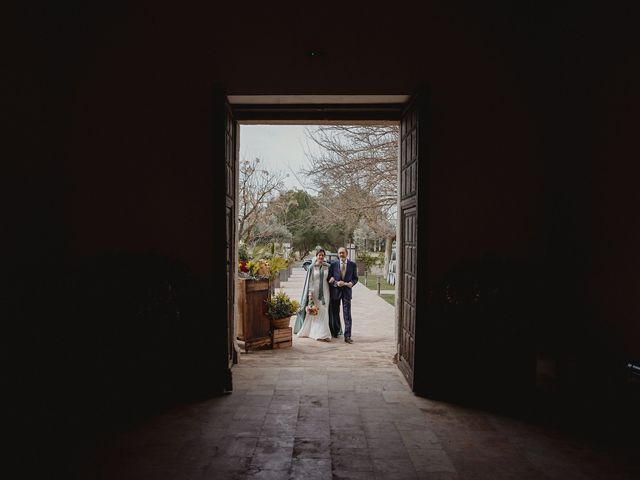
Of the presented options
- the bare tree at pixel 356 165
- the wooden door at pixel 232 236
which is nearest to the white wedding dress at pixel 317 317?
the wooden door at pixel 232 236

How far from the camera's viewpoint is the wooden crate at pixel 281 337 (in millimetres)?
6379

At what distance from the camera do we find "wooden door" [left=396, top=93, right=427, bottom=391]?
4191 millimetres

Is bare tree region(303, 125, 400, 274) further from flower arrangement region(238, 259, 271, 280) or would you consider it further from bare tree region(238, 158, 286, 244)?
flower arrangement region(238, 259, 271, 280)

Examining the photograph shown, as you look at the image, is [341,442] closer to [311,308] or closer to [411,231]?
[411,231]

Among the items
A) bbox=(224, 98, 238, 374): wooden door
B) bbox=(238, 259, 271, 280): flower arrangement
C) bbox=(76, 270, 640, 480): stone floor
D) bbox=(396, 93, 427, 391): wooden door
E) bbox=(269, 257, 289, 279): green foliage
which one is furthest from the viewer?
bbox=(269, 257, 289, 279): green foliage

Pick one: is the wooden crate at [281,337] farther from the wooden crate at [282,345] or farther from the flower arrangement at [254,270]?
the flower arrangement at [254,270]

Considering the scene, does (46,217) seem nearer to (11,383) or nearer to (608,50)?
(11,383)

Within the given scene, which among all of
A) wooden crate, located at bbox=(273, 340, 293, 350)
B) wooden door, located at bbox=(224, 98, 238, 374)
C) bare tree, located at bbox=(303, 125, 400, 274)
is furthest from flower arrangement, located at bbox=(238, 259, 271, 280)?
bare tree, located at bbox=(303, 125, 400, 274)

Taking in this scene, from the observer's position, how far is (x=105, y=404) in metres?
3.80

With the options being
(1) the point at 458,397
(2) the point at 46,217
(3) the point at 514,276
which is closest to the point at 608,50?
(3) the point at 514,276

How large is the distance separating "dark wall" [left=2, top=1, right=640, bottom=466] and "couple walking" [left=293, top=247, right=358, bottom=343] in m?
3.13

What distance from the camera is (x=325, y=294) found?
24.8 feet

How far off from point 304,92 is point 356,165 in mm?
9507

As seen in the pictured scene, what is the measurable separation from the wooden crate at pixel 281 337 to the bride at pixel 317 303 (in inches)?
36.0
